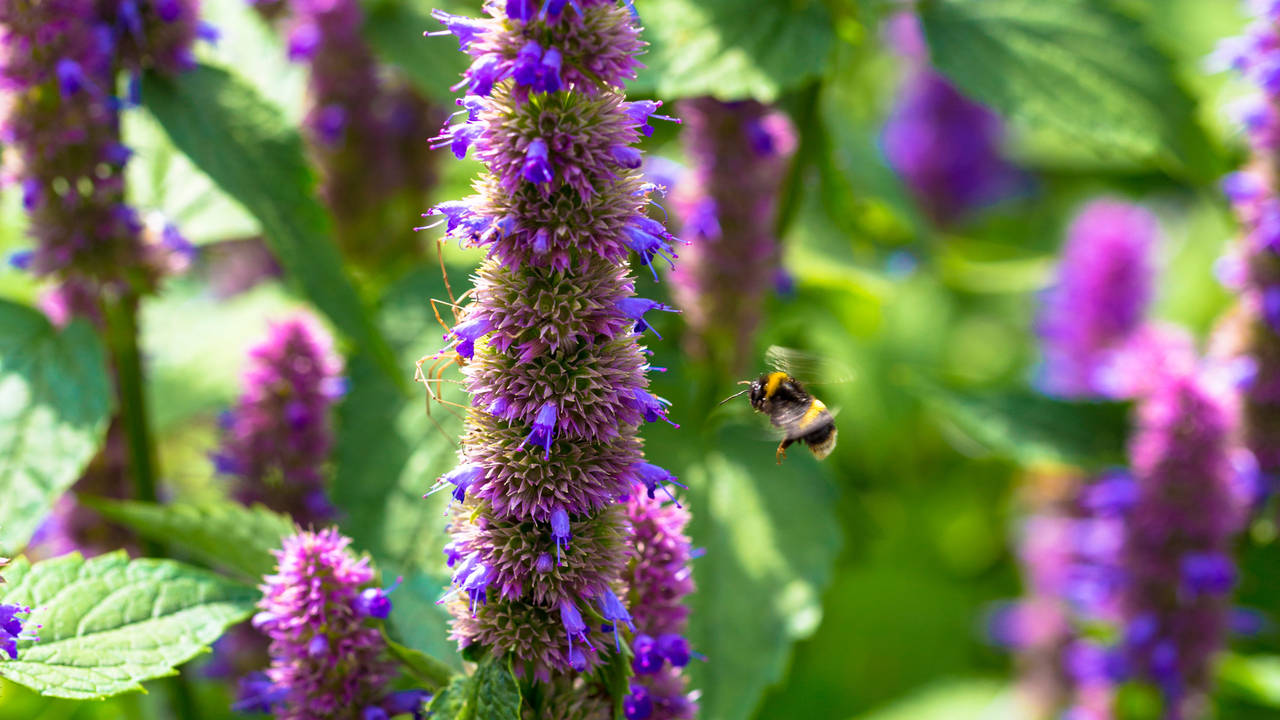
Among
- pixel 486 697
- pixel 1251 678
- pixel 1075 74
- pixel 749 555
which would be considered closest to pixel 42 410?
pixel 486 697

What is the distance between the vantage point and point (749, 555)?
94.0 inches

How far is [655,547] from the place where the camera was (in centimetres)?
159

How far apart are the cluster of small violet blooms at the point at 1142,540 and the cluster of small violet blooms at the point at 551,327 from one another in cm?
190

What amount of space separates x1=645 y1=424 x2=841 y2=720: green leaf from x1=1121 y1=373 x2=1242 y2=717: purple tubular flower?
0.91 m

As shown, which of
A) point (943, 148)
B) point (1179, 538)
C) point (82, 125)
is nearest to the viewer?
point (82, 125)

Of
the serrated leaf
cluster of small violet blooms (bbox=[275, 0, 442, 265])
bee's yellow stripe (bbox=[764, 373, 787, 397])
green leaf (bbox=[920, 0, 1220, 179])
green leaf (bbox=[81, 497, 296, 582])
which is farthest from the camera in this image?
cluster of small violet blooms (bbox=[275, 0, 442, 265])

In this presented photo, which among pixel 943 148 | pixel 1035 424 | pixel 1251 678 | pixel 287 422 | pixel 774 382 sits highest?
pixel 774 382

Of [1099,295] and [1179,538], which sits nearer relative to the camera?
[1179,538]

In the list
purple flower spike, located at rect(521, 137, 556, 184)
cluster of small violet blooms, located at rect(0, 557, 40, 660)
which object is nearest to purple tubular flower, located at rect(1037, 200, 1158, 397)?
purple flower spike, located at rect(521, 137, 556, 184)

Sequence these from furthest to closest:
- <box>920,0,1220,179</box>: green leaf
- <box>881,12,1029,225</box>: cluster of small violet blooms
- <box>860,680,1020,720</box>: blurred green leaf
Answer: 1. <box>881,12,1029,225</box>: cluster of small violet blooms
2. <box>860,680,1020,720</box>: blurred green leaf
3. <box>920,0,1220,179</box>: green leaf

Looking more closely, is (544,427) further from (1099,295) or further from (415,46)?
(1099,295)

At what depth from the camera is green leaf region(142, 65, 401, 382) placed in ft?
7.10

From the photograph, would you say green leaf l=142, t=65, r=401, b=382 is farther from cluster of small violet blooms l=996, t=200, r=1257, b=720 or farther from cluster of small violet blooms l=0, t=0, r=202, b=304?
cluster of small violet blooms l=996, t=200, r=1257, b=720

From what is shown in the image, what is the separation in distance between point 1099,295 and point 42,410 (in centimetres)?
326
